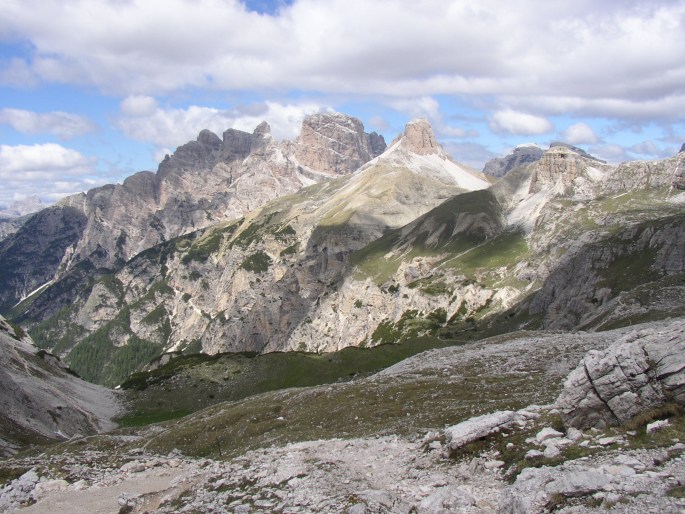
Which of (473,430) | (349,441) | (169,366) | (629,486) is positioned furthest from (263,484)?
(169,366)

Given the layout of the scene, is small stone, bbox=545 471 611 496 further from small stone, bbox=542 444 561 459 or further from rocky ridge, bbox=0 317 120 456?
rocky ridge, bbox=0 317 120 456

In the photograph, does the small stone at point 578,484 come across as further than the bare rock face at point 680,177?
No

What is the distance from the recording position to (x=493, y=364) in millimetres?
52500

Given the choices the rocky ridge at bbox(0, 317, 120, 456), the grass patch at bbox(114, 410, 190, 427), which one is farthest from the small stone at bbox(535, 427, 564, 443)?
the grass patch at bbox(114, 410, 190, 427)

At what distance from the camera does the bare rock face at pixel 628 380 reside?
72.9 ft

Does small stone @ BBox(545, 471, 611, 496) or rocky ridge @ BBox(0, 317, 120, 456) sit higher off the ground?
small stone @ BBox(545, 471, 611, 496)

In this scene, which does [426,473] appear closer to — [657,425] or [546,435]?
[546,435]

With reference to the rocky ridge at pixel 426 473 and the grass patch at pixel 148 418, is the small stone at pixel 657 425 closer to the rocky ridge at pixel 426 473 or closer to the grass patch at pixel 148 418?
the rocky ridge at pixel 426 473

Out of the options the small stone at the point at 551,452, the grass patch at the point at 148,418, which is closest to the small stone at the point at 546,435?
the small stone at the point at 551,452

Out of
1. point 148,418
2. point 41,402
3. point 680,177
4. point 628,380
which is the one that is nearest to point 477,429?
point 628,380

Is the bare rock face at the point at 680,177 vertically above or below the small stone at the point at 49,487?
above

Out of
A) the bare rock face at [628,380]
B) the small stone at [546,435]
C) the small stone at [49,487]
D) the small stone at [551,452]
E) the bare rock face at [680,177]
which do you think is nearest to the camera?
the small stone at [551,452]

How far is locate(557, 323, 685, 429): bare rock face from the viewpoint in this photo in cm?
2223

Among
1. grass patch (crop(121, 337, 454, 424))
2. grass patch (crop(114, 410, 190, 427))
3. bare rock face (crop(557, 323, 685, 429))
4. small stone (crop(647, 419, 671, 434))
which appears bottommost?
grass patch (crop(114, 410, 190, 427))
